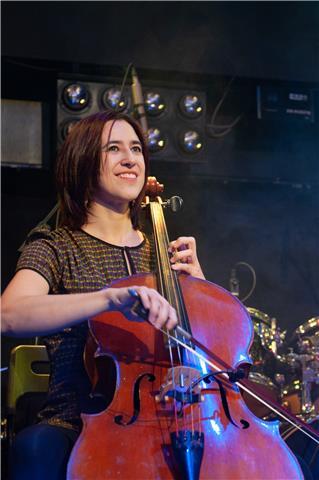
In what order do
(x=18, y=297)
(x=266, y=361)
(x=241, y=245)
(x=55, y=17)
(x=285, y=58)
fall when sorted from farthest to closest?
(x=241, y=245)
(x=285, y=58)
(x=55, y=17)
(x=266, y=361)
(x=18, y=297)

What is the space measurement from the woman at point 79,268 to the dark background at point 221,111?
6.36 feet

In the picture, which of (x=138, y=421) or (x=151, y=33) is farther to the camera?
(x=151, y=33)

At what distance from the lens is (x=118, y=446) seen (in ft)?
4.96

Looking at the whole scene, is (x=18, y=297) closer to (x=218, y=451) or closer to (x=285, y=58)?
(x=218, y=451)

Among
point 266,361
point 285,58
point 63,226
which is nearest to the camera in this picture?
point 63,226

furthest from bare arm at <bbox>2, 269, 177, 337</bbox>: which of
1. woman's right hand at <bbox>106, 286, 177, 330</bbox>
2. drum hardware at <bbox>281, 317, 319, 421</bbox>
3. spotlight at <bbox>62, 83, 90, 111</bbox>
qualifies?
spotlight at <bbox>62, 83, 90, 111</bbox>

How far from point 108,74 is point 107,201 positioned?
2106 millimetres

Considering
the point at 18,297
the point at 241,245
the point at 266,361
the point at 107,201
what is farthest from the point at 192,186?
the point at 18,297

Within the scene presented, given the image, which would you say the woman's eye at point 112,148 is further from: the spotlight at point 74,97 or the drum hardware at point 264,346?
the spotlight at point 74,97

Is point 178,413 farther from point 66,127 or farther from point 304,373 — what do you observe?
point 66,127

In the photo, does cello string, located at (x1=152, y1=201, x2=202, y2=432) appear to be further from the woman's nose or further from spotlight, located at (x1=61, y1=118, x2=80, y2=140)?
spotlight, located at (x1=61, y1=118, x2=80, y2=140)

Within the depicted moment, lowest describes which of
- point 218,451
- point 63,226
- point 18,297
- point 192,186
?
point 218,451

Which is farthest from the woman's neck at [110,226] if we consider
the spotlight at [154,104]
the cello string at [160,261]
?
the spotlight at [154,104]

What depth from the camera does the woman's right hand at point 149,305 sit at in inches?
60.7
